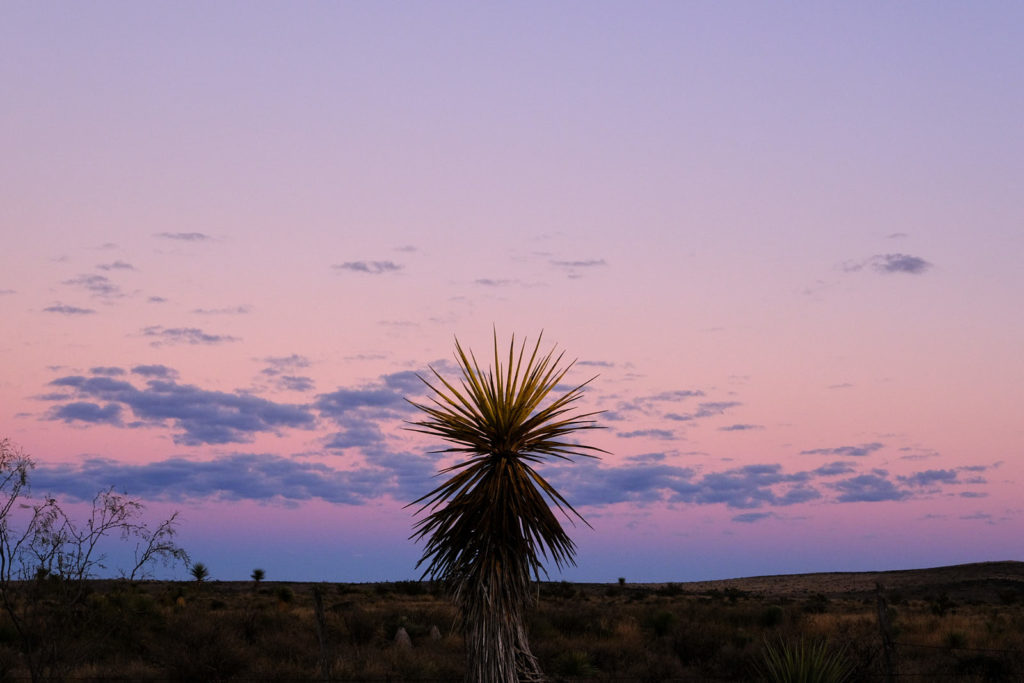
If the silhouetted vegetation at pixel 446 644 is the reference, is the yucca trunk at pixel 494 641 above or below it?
above

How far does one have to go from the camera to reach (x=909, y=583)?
96.6m

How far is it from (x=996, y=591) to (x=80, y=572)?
7118 centimetres

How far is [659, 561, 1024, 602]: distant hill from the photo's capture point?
7619 centimetres

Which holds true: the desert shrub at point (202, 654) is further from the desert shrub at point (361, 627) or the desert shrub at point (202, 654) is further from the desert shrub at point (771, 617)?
the desert shrub at point (771, 617)

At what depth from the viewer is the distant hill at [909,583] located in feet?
250

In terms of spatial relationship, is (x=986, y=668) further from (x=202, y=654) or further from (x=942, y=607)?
(x=942, y=607)

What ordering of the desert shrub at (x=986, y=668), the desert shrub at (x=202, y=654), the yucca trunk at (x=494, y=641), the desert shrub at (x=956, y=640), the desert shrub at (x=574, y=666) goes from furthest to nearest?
1. the desert shrub at (x=956, y=640)
2. the desert shrub at (x=574, y=666)
3. the desert shrub at (x=202, y=654)
4. the desert shrub at (x=986, y=668)
5. the yucca trunk at (x=494, y=641)

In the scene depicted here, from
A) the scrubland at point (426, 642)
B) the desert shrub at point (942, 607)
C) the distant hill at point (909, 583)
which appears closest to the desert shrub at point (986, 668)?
the scrubland at point (426, 642)

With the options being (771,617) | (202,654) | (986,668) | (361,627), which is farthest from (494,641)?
(771,617)

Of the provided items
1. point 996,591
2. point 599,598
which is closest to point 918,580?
point 996,591

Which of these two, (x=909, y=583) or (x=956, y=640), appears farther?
(x=909, y=583)

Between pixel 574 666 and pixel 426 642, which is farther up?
pixel 426 642

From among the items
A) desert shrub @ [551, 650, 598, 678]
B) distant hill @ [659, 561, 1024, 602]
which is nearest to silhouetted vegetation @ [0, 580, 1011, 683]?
desert shrub @ [551, 650, 598, 678]

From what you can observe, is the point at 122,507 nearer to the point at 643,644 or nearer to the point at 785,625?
the point at 643,644
